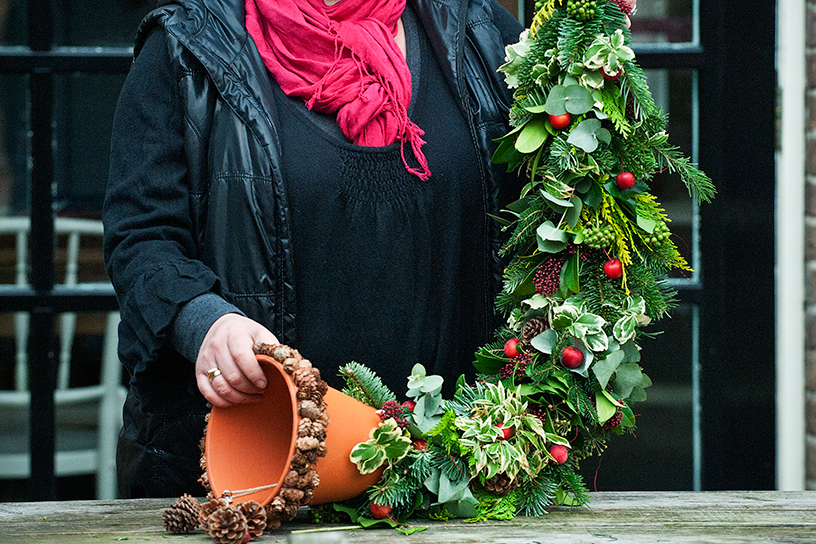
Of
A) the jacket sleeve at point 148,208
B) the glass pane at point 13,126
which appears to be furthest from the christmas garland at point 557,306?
the glass pane at point 13,126

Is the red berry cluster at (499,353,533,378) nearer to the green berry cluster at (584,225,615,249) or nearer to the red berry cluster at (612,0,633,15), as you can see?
the green berry cluster at (584,225,615,249)

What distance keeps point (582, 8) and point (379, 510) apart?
67cm

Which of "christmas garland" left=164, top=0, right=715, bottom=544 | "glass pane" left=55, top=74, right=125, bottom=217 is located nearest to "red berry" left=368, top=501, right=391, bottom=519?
"christmas garland" left=164, top=0, right=715, bottom=544

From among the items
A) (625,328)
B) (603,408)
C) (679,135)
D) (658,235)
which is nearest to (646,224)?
(658,235)

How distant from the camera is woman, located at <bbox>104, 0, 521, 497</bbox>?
3.57ft

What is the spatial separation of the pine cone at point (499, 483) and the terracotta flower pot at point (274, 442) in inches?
5.2

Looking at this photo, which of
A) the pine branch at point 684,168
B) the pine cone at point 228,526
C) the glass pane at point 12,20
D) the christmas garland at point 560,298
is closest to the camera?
the pine cone at point 228,526

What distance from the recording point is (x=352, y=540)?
33.6 inches

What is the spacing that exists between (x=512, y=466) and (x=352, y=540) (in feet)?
0.67

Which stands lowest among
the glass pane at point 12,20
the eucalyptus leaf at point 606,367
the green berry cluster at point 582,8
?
the eucalyptus leaf at point 606,367

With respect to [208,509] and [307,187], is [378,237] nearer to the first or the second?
[307,187]

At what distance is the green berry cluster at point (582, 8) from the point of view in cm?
101

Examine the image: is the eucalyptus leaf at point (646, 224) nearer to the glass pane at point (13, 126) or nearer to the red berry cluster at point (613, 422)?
the red berry cluster at point (613, 422)

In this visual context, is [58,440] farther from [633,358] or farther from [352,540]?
[633,358]
